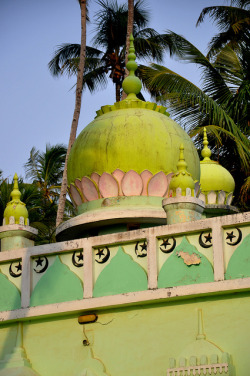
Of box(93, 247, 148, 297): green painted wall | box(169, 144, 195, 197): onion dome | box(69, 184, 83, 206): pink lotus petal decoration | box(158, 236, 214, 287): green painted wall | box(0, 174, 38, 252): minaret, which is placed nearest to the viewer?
box(158, 236, 214, 287): green painted wall

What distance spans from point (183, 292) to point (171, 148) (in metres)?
3.26

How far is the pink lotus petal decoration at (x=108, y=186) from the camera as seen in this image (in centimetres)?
1333

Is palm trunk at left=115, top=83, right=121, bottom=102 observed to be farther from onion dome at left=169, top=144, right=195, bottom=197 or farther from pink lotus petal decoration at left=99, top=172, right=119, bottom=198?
onion dome at left=169, top=144, right=195, bottom=197

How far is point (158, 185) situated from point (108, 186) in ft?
2.27

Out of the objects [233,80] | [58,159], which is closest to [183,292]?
[233,80]

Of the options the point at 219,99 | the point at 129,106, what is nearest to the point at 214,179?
the point at 129,106

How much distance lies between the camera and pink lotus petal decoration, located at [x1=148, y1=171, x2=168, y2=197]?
522 inches

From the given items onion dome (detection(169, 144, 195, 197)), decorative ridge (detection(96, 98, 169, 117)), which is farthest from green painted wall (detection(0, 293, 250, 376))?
decorative ridge (detection(96, 98, 169, 117))

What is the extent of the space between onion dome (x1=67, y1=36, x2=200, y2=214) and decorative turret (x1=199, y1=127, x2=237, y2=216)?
191 cm

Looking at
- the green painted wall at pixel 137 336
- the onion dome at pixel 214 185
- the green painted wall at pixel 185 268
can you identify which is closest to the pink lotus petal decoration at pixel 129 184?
the green painted wall at pixel 185 268

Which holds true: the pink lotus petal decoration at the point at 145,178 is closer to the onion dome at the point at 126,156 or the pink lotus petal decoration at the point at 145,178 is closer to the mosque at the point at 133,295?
the onion dome at the point at 126,156

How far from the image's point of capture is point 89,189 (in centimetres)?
1354

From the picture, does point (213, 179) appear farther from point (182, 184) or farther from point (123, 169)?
point (182, 184)

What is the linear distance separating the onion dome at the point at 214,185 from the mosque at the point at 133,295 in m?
3.19
